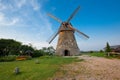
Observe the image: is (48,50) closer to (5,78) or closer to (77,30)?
(77,30)

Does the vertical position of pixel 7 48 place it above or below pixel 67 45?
above

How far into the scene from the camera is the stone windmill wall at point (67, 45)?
32375 mm

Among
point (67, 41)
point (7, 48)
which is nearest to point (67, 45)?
point (67, 41)

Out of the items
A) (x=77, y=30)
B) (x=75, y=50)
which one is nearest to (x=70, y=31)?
(x=77, y=30)

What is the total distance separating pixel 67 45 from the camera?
3247 centimetres

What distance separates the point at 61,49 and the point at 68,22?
663cm

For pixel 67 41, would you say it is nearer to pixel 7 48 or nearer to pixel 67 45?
pixel 67 45

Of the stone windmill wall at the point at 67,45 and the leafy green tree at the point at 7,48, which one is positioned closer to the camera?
the stone windmill wall at the point at 67,45

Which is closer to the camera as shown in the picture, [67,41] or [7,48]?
[67,41]

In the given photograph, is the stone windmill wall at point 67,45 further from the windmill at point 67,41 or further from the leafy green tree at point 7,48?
the leafy green tree at point 7,48

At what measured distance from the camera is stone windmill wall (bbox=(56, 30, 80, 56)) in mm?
32375

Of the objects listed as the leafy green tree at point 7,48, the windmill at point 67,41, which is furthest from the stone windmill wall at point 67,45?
the leafy green tree at point 7,48

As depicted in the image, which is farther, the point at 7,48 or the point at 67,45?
the point at 7,48

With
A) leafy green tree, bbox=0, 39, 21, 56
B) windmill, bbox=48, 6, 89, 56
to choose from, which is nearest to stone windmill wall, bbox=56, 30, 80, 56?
windmill, bbox=48, 6, 89, 56
